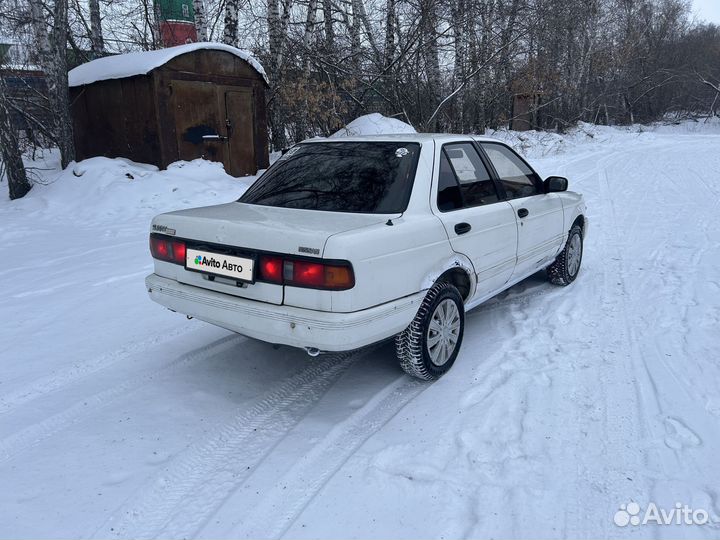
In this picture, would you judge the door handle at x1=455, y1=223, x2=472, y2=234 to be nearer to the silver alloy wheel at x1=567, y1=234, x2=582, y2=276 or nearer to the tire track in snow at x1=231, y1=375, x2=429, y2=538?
the tire track in snow at x1=231, y1=375, x2=429, y2=538

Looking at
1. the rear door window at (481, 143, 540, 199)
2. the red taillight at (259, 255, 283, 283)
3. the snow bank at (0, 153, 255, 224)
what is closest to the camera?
the red taillight at (259, 255, 283, 283)

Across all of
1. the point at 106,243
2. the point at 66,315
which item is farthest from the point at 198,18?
the point at 66,315

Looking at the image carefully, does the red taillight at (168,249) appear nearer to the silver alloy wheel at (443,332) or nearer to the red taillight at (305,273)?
the red taillight at (305,273)

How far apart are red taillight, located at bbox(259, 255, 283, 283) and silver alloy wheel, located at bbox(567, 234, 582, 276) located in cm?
347

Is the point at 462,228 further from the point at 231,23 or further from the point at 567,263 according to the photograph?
the point at 231,23

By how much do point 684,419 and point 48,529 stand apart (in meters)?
3.15

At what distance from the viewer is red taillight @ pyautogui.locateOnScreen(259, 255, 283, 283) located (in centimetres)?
289

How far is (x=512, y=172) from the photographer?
15.0 ft

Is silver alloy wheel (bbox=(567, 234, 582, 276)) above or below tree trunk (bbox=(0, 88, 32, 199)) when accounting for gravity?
below

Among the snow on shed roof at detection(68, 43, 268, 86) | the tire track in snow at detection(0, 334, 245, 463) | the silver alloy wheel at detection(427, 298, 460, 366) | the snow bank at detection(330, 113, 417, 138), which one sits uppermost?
the snow on shed roof at detection(68, 43, 268, 86)

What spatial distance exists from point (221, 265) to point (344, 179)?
0.98 meters

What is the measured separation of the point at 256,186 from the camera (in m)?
3.98

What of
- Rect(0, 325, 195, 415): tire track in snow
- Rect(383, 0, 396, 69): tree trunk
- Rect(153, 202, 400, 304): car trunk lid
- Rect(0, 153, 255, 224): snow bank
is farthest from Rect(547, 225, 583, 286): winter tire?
Rect(383, 0, 396, 69): tree trunk

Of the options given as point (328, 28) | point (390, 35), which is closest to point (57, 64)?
point (328, 28)
